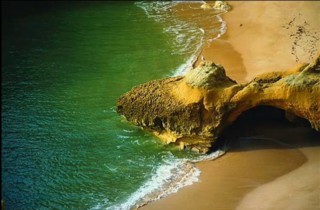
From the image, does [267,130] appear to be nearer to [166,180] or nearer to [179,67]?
[166,180]

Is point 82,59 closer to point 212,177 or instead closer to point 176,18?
point 176,18

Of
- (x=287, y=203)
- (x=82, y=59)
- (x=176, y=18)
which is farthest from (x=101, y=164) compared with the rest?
(x=176, y=18)

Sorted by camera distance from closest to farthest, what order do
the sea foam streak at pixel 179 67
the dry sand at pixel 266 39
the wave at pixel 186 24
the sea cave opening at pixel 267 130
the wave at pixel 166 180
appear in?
the wave at pixel 166 180, the sea foam streak at pixel 179 67, the sea cave opening at pixel 267 130, the dry sand at pixel 266 39, the wave at pixel 186 24

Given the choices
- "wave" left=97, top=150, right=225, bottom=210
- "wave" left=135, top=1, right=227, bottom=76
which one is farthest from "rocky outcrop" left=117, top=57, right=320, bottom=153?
"wave" left=135, top=1, right=227, bottom=76

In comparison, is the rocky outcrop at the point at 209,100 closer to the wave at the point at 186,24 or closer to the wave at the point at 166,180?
the wave at the point at 166,180

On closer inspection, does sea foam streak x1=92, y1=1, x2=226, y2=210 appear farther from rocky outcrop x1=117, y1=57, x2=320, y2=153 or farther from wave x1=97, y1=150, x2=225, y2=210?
rocky outcrop x1=117, y1=57, x2=320, y2=153

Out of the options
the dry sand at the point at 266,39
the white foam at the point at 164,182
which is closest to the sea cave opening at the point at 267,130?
the white foam at the point at 164,182
